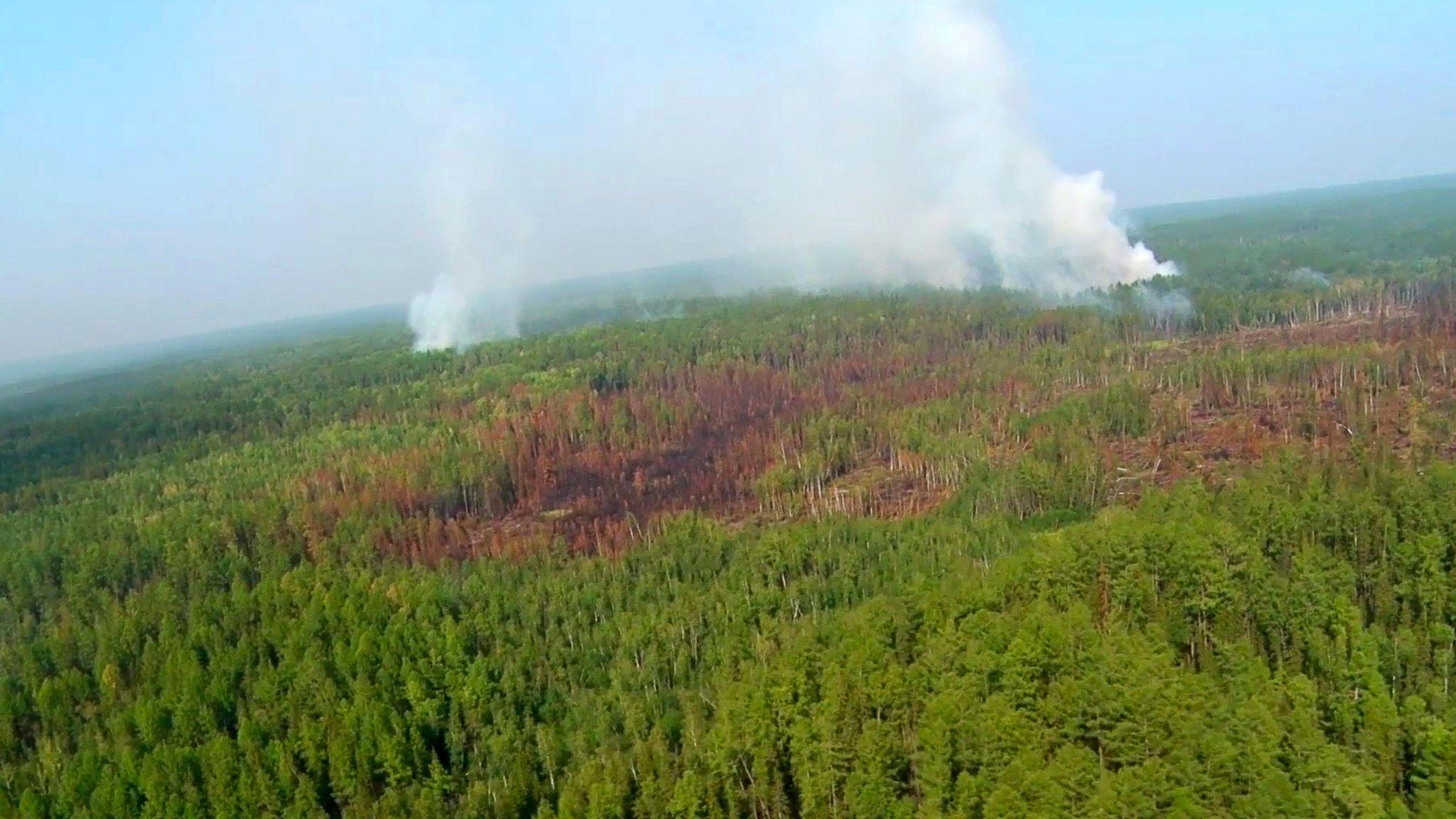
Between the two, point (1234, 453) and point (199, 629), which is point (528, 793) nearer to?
point (199, 629)

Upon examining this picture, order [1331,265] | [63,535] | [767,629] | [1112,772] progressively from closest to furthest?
[1112,772]
[767,629]
[63,535]
[1331,265]

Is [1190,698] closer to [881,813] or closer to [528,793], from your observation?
[881,813]

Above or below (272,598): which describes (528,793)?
below

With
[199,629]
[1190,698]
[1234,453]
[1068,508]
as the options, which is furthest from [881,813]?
[1234,453]

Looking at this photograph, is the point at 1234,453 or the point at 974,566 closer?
the point at 974,566

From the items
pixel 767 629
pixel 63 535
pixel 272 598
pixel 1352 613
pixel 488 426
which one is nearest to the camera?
pixel 1352 613

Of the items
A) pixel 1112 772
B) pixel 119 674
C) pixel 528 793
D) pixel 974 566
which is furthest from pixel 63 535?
pixel 1112 772
